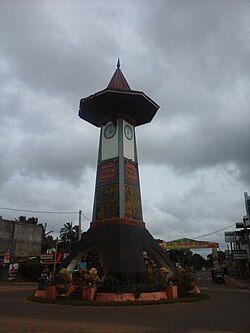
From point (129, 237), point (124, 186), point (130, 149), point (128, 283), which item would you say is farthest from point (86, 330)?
point (130, 149)

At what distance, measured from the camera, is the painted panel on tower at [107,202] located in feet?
73.6

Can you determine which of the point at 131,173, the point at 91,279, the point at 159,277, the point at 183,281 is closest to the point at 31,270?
the point at 131,173

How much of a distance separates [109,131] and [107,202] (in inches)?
225

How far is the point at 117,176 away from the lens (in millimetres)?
23266

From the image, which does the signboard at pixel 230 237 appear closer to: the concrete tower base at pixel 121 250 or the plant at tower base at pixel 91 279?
the concrete tower base at pixel 121 250

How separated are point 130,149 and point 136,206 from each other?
4.45 metres

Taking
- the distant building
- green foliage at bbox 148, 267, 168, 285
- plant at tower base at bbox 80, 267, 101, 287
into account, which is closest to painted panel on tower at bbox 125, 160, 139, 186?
green foliage at bbox 148, 267, 168, 285

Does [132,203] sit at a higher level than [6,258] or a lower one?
higher

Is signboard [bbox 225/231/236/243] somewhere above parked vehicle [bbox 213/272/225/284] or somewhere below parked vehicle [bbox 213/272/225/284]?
above

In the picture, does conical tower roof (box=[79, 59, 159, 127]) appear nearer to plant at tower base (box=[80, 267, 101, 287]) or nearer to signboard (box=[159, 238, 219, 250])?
plant at tower base (box=[80, 267, 101, 287])

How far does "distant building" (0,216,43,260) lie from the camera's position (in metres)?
44.9

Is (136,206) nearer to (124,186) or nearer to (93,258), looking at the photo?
(124,186)

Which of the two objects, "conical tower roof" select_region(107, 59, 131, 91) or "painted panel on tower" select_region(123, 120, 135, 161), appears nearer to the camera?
"painted panel on tower" select_region(123, 120, 135, 161)

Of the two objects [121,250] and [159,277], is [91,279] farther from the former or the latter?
[159,277]
